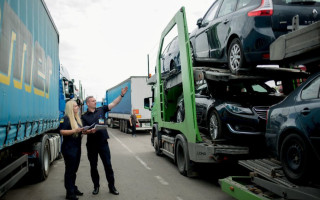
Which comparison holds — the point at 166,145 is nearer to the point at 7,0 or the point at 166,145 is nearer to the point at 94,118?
the point at 94,118

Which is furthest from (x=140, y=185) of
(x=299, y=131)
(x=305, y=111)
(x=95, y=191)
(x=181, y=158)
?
(x=305, y=111)

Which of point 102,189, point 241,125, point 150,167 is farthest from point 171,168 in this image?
point 241,125

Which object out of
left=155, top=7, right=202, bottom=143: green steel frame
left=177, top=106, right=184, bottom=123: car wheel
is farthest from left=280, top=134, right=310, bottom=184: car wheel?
left=177, top=106, right=184, bottom=123: car wheel

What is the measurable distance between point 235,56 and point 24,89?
408 cm

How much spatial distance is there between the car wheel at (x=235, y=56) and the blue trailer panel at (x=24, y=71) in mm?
3942

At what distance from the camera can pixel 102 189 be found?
6.48m

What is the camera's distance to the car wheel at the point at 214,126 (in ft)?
20.9

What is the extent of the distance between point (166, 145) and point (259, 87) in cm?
332

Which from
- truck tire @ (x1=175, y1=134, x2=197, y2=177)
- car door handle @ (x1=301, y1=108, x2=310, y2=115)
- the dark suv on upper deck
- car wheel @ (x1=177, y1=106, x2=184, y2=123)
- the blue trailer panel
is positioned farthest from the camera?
car wheel @ (x1=177, y1=106, x2=184, y2=123)

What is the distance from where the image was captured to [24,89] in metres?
5.20

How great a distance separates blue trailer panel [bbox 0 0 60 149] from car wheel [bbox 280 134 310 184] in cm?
371

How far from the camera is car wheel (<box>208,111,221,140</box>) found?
6384 mm

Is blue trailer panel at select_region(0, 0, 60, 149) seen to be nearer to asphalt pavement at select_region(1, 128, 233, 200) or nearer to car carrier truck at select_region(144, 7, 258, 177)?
asphalt pavement at select_region(1, 128, 233, 200)

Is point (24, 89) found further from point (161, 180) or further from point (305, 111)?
point (305, 111)
